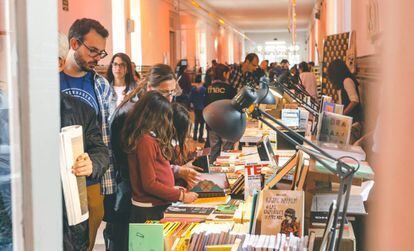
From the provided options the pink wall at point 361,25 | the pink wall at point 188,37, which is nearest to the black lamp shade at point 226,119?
the pink wall at point 361,25

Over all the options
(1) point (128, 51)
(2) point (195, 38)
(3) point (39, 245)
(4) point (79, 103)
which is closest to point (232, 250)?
(3) point (39, 245)

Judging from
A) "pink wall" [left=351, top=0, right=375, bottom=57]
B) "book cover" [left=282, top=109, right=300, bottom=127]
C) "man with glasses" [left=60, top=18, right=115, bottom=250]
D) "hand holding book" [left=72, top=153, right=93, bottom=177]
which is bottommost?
"book cover" [left=282, top=109, right=300, bottom=127]

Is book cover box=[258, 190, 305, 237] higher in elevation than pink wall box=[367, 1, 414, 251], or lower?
lower

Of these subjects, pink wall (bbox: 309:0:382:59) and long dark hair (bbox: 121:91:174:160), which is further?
pink wall (bbox: 309:0:382:59)

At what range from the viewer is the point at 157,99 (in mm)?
3434

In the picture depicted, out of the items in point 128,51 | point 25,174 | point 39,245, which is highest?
point 128,51

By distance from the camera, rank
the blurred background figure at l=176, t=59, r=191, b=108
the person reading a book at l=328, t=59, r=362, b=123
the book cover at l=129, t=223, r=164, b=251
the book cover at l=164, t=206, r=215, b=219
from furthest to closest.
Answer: the blurred background figure at l=176, t=59, r=191, b=108 < the person reading a book at l=328, t=59, r=362, b=123 < the book cover at l=164, t=206, r=215, b=219 < the book cover at l=129, t=223, r=164, b=251

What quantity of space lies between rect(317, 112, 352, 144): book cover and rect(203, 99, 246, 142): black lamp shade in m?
0.81

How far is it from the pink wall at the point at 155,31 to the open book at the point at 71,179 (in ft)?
31.3

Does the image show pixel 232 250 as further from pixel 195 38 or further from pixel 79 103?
pixel 195 38

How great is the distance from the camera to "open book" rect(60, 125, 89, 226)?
1.94 meters

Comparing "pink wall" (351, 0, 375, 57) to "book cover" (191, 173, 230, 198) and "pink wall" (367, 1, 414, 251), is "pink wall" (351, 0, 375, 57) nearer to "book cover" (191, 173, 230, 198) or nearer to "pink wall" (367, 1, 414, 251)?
"book cover" (191, 173, 230, 198)

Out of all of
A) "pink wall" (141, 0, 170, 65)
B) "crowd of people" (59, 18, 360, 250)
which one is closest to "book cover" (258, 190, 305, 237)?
"crowd of people" (59, 18, 360, 250)

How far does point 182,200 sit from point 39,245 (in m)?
1.77
